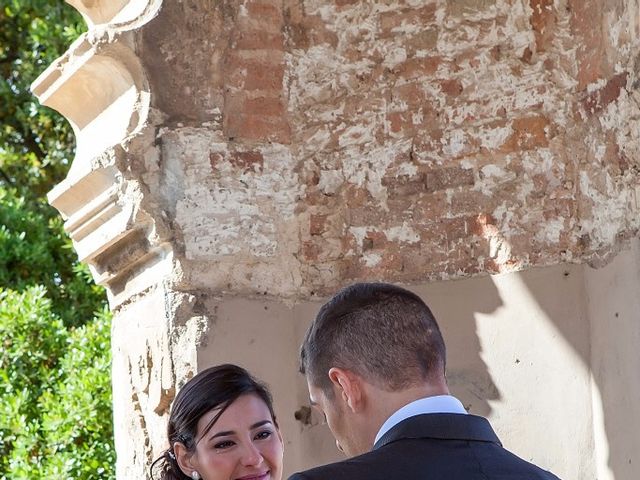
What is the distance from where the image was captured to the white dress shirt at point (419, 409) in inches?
96.3

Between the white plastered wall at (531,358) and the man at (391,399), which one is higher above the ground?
the man at (391,399)

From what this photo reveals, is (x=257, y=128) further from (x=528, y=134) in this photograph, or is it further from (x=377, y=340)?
(x=377, y=340)

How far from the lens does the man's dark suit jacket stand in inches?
92.4

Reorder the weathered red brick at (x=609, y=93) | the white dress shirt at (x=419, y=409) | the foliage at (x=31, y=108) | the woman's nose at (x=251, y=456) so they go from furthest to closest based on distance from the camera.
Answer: the foliage at (x=31, y=108)
the weathered red brick at (x=609, y=93)
the woman's nose at (x=251, y=456)
the white dress shirt at (x=419, y=409)

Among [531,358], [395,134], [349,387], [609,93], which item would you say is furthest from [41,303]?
[349,387]

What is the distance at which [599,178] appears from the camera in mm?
4016

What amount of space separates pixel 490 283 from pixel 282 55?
3.64ft

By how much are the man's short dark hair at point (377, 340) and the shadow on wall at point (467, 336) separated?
1526 millimetres

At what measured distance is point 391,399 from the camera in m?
2.47

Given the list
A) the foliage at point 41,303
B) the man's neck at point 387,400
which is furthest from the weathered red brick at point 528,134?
the foliage at point 41,303

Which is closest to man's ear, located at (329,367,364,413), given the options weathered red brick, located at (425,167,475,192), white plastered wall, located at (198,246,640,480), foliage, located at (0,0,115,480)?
white plastered wall, located at (198,246,640,480)

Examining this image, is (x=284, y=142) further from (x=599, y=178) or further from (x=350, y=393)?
(x=350, y=393)

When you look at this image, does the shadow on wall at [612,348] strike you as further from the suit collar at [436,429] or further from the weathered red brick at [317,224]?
the suit collar at [436,429]

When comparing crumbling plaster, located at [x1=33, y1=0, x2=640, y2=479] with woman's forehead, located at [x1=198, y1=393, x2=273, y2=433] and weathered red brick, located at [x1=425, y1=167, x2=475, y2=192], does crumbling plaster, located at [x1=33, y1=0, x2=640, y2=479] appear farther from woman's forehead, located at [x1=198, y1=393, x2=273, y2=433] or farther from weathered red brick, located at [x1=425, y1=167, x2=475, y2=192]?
woman's forehead, located at [x1=198, y1=393, x2=273, y2=433]
